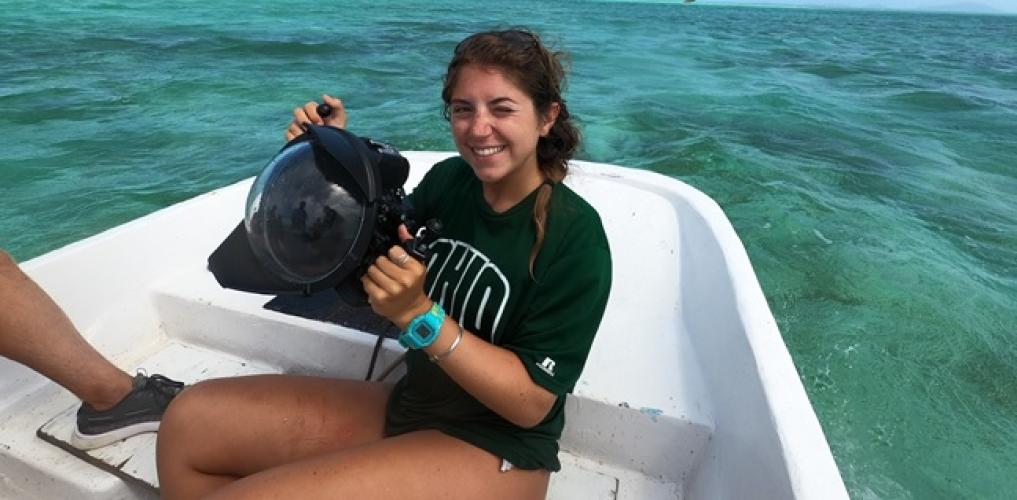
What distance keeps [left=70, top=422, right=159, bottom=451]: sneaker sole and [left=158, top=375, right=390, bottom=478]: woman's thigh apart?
1.30ft

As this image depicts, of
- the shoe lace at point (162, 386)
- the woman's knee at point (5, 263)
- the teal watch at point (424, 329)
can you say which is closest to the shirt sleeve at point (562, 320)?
the teal watch at point (424, 329)

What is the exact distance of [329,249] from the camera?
1144mm

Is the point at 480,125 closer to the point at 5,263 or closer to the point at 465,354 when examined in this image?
the point at 465,354

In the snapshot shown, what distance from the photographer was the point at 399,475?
1.36 meters

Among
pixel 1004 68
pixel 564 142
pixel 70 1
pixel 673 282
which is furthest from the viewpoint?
pixel 70 1

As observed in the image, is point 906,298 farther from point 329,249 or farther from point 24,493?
point 24,493

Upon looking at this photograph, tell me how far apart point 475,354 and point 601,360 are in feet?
3.05

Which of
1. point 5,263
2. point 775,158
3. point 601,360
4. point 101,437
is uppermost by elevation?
point 5,263

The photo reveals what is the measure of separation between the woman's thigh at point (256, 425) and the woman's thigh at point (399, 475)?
19cm

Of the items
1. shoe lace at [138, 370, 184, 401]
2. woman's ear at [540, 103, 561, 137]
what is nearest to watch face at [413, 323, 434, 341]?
woman's ear at [540, 103, 561, 137]

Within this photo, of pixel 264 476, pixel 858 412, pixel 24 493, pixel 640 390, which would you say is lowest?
pixel 858 412

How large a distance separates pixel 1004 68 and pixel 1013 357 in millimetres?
17778

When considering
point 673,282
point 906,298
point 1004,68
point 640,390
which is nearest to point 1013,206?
point 906,298

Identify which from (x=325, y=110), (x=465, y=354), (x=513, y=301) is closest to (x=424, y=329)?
(x=465, y=354)
